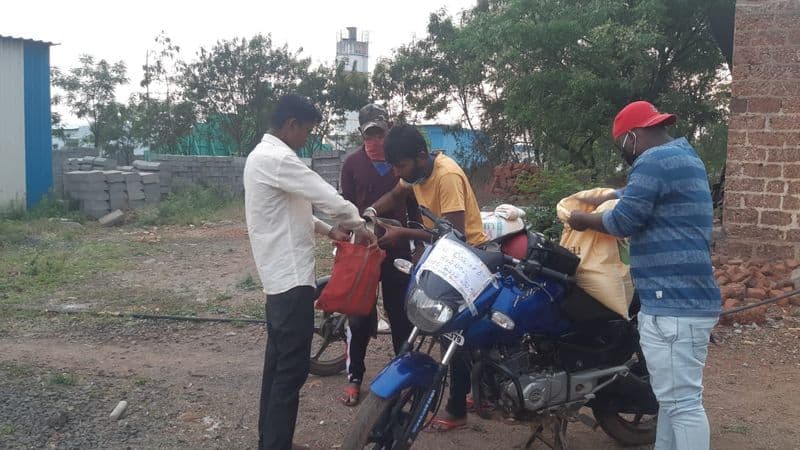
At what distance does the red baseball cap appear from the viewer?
304 cm

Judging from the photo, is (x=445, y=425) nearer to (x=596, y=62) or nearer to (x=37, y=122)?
(x=596, y=62)

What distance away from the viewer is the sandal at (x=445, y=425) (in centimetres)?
407

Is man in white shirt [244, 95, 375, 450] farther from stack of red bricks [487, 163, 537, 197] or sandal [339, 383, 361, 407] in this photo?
stack of red bricks [487, 163, 537, 197]

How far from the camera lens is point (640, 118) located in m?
3.06

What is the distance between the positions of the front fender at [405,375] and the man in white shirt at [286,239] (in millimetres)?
540

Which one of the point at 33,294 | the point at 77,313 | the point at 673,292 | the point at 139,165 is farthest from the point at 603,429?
the point at 139,165

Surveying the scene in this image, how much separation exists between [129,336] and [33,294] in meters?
2.20

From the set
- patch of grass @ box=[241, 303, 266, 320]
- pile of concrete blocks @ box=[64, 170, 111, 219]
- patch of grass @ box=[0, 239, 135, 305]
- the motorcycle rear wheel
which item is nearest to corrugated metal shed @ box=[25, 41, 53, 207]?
pile of concrete blocks @ box=[64, 170, 111, 219]

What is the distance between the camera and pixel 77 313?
22.0 feet

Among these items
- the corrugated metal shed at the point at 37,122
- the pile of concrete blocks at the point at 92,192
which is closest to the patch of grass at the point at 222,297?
the pile of concrete blocks at the point at 92,192

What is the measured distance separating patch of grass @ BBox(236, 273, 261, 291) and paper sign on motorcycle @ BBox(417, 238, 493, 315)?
4.99 m

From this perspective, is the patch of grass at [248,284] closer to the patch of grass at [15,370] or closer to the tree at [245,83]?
the patch of grass at [15,370]

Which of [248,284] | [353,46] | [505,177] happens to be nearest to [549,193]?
[248,284]

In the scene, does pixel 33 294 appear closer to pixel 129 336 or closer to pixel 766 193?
pixel 129 336
